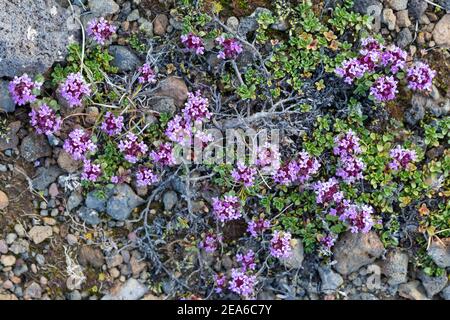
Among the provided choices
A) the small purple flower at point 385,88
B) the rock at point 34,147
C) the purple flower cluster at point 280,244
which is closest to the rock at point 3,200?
the rock at point 34,147

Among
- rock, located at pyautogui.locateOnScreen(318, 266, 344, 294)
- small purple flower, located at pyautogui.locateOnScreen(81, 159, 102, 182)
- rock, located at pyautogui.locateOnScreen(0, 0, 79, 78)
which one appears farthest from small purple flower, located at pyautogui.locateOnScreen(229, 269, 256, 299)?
rock, located at pyautogui.locateOnScreen(0, 0, 79, 78)

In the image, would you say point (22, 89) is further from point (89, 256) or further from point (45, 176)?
point (89, 256)

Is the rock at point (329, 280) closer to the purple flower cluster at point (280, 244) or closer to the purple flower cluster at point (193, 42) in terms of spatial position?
the purple flower cluster at point (280, 244)

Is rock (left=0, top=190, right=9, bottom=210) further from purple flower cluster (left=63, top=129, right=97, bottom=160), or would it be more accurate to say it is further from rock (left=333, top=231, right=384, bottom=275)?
rock (left=333, top=231, right=384, bottom=275)

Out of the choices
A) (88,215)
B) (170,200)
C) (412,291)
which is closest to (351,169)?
(412,291)

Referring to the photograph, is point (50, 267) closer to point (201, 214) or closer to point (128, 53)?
point (201, 214)
